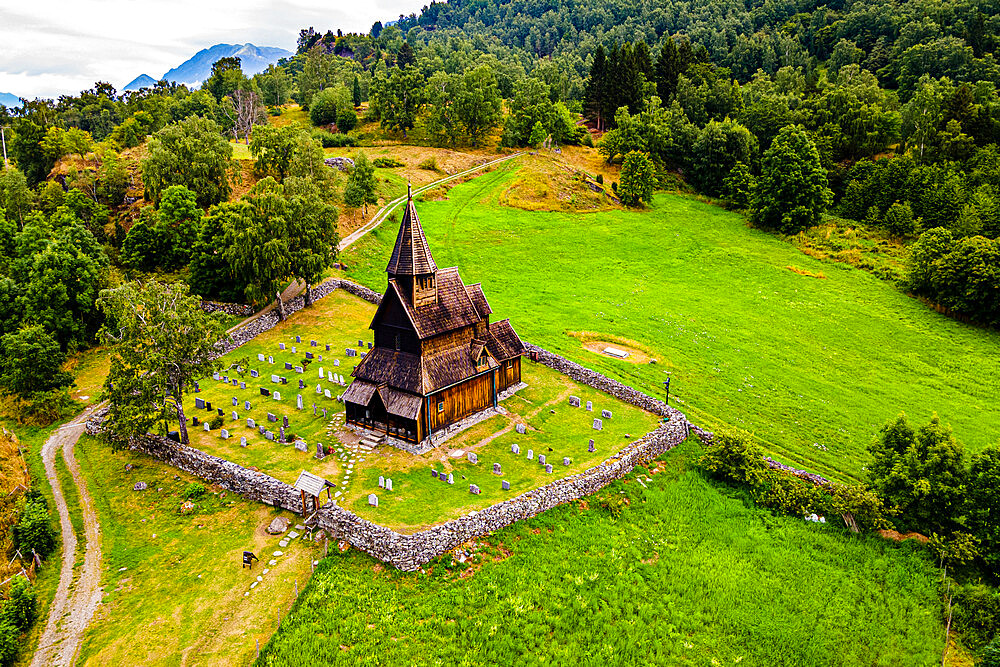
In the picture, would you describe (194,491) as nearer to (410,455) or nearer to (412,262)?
(410,455)

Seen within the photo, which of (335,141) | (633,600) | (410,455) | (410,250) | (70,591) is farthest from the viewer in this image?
(335,141)

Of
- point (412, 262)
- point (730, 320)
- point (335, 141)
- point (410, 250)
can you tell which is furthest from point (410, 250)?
point (335, 141)

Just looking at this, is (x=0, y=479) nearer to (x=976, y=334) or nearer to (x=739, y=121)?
(x=976, y=334)

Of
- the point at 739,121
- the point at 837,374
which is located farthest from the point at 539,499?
the point at 739,121

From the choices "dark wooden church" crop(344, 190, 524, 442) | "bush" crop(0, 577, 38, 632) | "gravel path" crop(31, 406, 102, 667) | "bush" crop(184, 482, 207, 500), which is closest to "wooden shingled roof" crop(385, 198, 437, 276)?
"dark wooden church" crop(344, 190, 524, 442)

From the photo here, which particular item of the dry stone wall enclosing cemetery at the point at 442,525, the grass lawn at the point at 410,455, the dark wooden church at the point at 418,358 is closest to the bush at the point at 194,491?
the dry stone wall enclosing cemetery at the point at 442,525

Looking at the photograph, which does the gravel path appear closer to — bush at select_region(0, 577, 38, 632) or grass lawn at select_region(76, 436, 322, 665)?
grass lawn at select_region(76, 436, 322, 665)

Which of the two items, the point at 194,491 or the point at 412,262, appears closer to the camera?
the point at 194,491

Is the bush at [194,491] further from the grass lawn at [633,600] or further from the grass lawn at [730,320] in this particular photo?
the grass lawn at [730,320]
